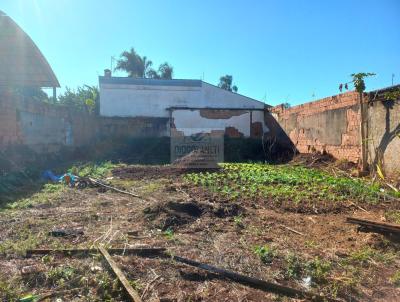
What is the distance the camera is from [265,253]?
3.78 meters

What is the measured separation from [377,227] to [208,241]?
2.23m

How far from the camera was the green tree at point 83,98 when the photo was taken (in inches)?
900

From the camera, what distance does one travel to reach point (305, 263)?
3578 millimetres

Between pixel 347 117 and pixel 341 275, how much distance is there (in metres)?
8.96

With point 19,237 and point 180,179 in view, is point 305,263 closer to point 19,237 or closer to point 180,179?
point 19,237

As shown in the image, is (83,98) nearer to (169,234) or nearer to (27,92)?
(27,92)

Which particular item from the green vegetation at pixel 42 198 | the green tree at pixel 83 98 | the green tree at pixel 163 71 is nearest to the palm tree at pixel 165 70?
the green tree at pixel 163 71

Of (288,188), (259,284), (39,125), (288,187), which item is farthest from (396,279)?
(39,125)

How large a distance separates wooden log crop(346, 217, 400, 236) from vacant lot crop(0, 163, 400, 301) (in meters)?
0.10

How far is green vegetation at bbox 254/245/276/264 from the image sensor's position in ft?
12.1

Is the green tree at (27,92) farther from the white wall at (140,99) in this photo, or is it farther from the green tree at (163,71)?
the green tree at (163,71)

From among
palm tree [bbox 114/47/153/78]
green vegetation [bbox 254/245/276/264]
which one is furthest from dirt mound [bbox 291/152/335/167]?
palm tree [bbox 114/47/153/78]

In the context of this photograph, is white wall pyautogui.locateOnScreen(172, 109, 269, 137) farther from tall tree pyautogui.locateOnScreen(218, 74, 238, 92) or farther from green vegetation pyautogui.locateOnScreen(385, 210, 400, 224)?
tall tree pyautogui.locateOnScreen(218, 74, 238, 92)

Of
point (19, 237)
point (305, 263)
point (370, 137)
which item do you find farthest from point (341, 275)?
point (370, 137)
